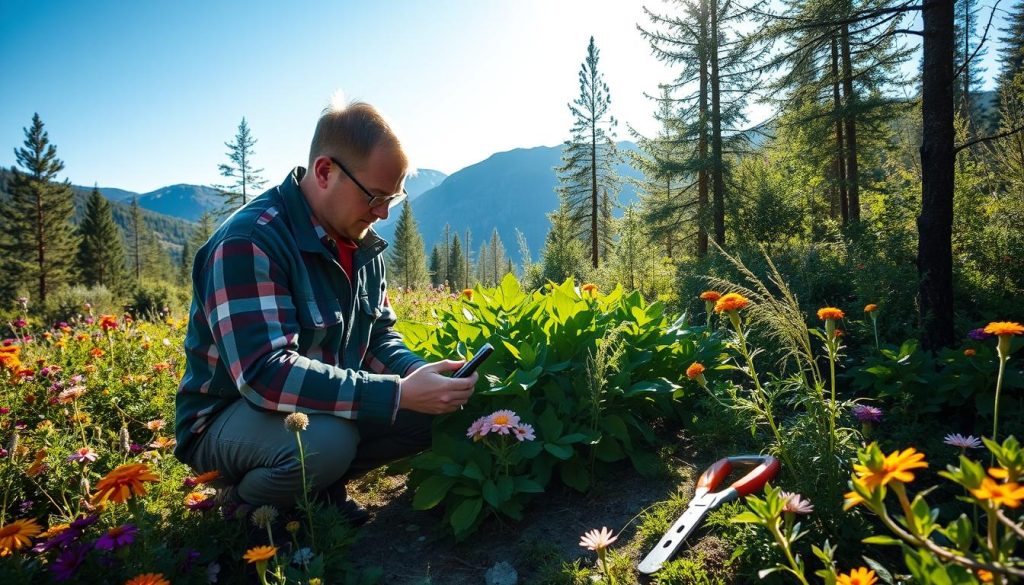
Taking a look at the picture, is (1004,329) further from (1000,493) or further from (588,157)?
(588,157)

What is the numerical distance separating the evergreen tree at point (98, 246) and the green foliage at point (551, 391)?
1743 inches

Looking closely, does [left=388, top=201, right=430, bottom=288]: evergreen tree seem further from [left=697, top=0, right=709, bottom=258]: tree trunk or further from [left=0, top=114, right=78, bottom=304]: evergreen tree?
[left=697, top=0, right=709, bottom=258]: tree trunk

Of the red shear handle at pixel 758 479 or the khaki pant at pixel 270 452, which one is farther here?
the khaki pant at pixel 270 452

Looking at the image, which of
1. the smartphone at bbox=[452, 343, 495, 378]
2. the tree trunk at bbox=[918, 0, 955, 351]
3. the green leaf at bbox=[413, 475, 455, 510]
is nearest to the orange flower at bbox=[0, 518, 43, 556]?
the green leaf at bbox=[413, 475, 455, 510]

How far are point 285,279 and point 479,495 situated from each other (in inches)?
44.1

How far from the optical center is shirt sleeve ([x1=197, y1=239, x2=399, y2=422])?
1684 mm

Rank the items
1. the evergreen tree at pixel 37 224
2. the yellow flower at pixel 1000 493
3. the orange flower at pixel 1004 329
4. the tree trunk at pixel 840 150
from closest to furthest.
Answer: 1. the yellow flower at pixel 1000 493
2. the orange flower at pixel 1004 329
3. the tree trunk at pixel 840 150
4. the evergreen tree at pixel 37 224

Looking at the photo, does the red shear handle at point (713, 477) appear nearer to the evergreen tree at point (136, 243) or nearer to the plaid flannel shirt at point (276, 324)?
the plaid flannel shirt at point (276, 324)

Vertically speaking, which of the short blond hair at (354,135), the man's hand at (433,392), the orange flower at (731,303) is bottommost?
the man's hand at (433,392)

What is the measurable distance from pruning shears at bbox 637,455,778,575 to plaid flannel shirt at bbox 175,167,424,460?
1002 mm

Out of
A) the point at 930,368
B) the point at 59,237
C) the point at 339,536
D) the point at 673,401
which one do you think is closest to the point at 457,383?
the point at 339,536

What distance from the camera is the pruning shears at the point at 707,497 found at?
59.4 inches

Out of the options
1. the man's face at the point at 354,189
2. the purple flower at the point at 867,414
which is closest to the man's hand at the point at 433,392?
the man's face at the point at 354,189

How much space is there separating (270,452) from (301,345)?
16.2 inches
